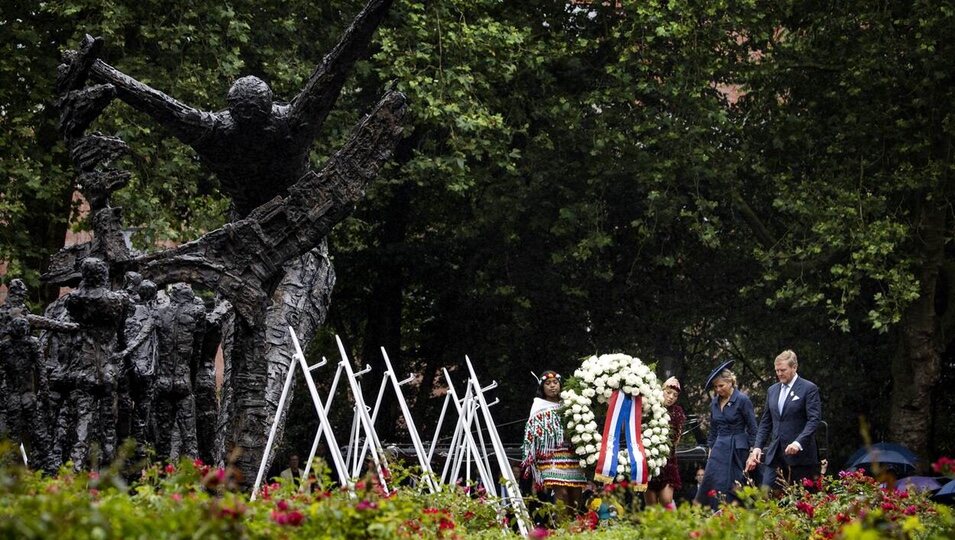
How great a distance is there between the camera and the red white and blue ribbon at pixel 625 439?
12.8 m

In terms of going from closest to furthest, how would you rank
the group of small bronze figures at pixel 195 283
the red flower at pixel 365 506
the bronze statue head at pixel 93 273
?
the red flower at pixel 365 506 → the bronze statue head at pixel 93 273 → the group of small bronze figures at pixel 195 283

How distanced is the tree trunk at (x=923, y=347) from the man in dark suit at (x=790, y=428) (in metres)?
9.90

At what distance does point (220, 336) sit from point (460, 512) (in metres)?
2.91

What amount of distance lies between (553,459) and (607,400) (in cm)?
76

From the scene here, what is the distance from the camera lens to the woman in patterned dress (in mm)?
13094

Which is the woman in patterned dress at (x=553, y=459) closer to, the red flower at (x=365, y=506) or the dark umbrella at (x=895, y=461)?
the red flower at (x=365, y=506)

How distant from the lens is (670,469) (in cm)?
1388

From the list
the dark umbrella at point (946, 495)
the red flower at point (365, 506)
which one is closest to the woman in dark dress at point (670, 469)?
the dark umbrella at point (946, 495)

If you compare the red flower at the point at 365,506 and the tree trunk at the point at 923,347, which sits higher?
the tree trunk at the point at 923,347

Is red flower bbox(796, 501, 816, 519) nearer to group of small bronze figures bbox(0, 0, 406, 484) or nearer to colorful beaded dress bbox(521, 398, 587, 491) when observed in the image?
colorful beaded dress bbox(521, 398, 587, 491)

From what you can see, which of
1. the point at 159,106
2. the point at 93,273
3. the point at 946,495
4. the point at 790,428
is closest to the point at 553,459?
the point at 790,428

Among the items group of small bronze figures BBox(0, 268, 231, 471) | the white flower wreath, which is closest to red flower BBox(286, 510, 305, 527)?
group of small bronze figures BBox(0, 268, 231, 471)

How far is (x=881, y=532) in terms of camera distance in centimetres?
508

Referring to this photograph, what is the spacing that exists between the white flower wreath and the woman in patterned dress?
4.9 inches
